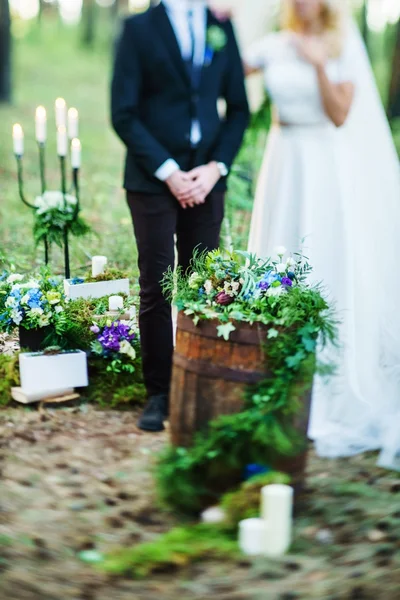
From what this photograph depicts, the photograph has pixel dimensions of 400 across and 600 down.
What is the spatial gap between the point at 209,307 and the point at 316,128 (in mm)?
1747

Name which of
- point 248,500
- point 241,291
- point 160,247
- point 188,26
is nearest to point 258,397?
point 248,500

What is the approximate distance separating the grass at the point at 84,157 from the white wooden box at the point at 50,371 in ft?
5.36

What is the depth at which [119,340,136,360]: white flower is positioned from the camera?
4410 millimetres

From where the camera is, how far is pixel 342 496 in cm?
333

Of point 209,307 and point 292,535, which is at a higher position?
point 209,307

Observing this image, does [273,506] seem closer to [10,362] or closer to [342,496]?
[342,496]

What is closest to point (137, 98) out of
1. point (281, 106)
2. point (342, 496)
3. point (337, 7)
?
point (281, 106)

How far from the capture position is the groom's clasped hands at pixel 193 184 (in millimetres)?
3930

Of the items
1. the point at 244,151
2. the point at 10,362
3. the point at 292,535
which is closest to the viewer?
the point at 292,535

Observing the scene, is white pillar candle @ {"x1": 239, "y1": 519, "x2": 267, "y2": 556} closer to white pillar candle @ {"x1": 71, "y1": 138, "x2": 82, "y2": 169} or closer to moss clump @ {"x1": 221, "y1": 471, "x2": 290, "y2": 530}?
moss clump @ {"x1": 221, "y1": 471, "x2": 290, "y2": 530}

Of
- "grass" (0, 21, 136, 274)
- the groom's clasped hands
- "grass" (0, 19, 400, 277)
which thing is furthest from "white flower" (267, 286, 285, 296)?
"grass" (0, 21, 136, 274)

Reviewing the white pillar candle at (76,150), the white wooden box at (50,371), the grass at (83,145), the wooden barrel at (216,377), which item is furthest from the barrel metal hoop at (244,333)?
the grass at (83,145)

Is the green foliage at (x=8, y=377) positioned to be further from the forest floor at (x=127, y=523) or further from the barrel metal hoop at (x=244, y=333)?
the barrel metal hoop at (x=244, y=333)

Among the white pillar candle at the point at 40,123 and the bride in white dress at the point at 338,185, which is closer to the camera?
the bride in white dress at the point at 338,185
